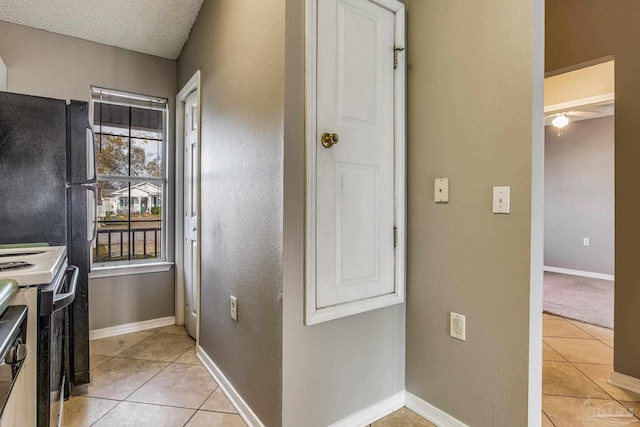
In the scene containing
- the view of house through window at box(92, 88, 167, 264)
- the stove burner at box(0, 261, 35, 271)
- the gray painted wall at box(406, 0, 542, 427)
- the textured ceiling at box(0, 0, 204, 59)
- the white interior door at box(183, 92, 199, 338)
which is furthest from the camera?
the view of house through window at box(92, 88, 167, 264)

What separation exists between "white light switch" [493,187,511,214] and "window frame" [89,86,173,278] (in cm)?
270

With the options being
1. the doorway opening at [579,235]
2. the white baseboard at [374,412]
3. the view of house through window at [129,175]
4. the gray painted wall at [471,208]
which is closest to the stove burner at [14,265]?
the white baseboard at [374,412]

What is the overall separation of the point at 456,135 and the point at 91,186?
2.04 m

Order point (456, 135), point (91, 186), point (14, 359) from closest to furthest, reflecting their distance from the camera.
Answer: point (14, 359)
point (456, 135)
point (91, 186)

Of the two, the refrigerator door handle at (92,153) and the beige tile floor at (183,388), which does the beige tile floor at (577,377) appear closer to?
the beige tile floor at (183,388)

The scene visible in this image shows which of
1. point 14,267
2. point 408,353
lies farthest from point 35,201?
point 408,353

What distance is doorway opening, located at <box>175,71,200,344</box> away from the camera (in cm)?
281

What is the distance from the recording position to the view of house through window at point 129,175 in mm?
2908

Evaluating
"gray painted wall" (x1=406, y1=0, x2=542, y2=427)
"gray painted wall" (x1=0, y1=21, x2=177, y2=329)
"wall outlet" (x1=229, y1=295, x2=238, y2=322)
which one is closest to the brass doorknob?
"gray painted wall" (x1=406, y1=0, x2=542, y2=427)

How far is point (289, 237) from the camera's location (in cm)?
150

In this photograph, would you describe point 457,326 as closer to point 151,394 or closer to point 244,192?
point 244,192

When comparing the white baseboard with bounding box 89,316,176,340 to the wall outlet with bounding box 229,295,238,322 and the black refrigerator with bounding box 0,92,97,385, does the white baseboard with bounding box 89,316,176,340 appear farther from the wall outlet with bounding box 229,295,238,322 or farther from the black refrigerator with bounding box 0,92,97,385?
the wall outlet with bounding box 229,295,238,322

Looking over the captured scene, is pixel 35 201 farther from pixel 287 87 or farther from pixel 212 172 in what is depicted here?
pixel 287 87

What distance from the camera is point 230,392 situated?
1976 mm
